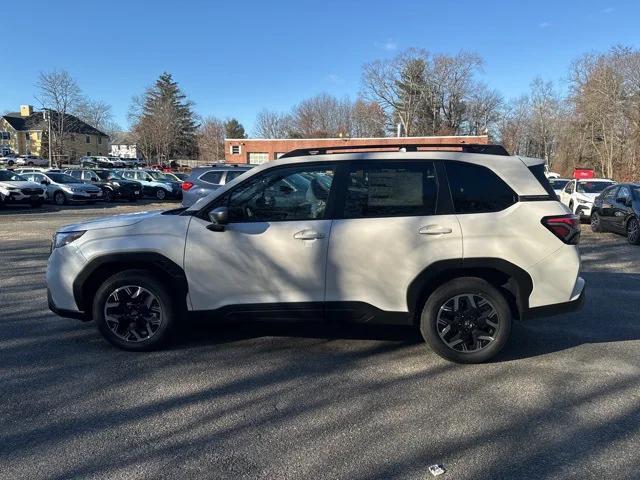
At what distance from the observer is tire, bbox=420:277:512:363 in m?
4.39

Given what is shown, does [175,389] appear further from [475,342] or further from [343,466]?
[475,342]

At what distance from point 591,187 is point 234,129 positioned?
9012 cm

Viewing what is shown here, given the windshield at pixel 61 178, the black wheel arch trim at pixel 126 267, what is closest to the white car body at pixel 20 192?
the windshield at pixel 61 178

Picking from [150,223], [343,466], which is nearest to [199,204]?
[150,223]

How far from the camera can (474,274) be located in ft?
14.7

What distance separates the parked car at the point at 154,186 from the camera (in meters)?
29.8

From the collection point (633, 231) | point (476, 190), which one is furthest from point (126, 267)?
point (633, 231)

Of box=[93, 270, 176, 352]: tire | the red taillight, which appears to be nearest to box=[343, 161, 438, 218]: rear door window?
the red taillight

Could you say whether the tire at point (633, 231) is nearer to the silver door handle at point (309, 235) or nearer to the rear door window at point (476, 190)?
the rear door window at point (476, 190)

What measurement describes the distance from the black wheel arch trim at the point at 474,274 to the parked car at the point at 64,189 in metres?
23.9

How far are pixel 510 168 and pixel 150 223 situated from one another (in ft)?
10.5

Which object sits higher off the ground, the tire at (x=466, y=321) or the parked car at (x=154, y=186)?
the parked car at (x=154, y=186)

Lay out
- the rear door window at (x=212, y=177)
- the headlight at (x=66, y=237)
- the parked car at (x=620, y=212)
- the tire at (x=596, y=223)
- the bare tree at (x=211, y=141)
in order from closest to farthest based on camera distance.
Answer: the headlight at (x=66, y=237), the parked car at (x=620, y=212), the tire at (x=596, y=223), the rear door window at (x=212, y=177), the bare tree at (x=211, y=141)

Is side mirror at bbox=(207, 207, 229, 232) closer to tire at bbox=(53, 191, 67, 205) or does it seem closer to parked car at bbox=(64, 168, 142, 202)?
tire at bbox=(53, 191, 67, 205)
